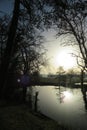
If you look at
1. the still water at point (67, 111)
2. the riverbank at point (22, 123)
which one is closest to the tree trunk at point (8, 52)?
the riverbank at point (22, 123)

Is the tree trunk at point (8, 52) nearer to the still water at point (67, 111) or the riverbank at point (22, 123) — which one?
the riverbank at point (22, 123)

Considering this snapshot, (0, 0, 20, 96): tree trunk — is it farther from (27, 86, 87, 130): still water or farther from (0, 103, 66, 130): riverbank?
(27, 86, 87, 130): still water

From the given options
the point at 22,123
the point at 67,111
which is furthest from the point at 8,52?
the point at 67,111

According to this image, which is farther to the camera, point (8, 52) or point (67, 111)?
point (67, 111)

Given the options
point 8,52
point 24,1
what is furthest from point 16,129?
point 24,1

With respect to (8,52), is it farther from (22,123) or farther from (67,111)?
(67,111)

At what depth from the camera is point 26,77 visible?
942 inches

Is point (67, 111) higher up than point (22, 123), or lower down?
lower down

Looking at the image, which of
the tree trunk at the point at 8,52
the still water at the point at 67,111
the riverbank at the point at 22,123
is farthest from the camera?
the still water at the point at 67,111

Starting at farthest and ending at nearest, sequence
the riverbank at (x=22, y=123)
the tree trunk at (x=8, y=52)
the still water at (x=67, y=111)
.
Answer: the still water at (x=67, y=111)
the riverbank at (x=22, y=123)
the tree trunk at (x=8, y=52)

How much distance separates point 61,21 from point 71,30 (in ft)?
6.49

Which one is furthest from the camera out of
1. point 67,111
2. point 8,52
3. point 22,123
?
point 67,111

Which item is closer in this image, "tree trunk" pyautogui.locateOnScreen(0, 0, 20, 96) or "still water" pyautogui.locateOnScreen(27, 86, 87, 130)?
"tree trunk" pyautogui.locateOnScreen(0, 0, 20, 96)

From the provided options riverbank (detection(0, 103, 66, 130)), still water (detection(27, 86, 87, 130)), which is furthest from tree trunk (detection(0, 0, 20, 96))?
still water (detection(27, 86, 87, 130))
